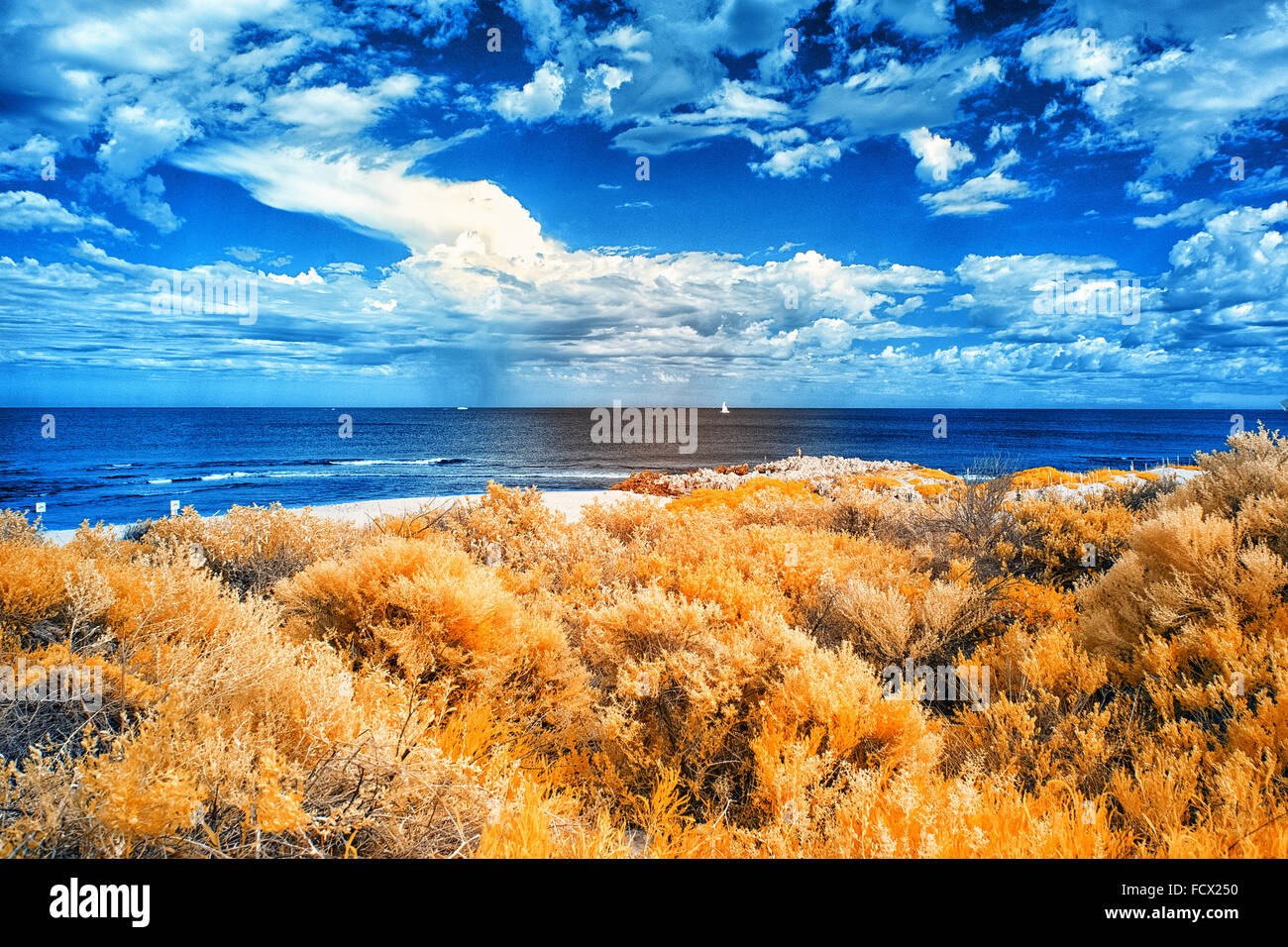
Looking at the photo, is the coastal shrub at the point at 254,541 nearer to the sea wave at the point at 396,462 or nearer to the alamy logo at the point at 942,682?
the alamy logo at the point at 942,682

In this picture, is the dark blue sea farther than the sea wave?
No

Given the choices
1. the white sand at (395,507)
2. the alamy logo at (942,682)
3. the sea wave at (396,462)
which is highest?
the sea wave at (396,462)

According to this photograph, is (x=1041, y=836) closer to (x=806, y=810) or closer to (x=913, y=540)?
(x=806, y=810)

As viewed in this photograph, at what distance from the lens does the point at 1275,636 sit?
3.33m

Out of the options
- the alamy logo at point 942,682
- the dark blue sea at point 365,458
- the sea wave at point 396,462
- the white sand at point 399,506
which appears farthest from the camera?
the sea wave at point 396,462

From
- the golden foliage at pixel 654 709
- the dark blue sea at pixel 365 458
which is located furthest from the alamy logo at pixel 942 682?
the dark blue sea at pixel 365 458
